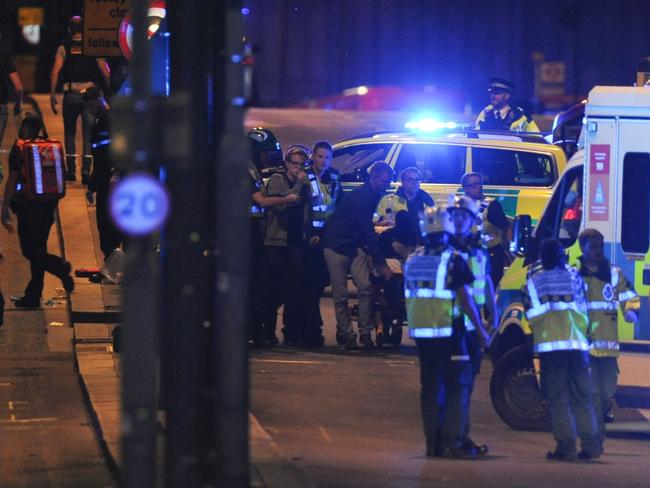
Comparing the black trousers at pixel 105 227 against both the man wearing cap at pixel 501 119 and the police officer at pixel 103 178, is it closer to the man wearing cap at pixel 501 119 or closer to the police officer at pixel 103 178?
the police officer at pixel 103 178

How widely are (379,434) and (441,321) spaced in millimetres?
1388

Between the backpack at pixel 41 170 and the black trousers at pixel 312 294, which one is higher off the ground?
the backpack at pixel 41 170

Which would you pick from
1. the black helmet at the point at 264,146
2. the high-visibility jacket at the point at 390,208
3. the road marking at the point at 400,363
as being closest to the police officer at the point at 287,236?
the black helmet at the point at 264,146

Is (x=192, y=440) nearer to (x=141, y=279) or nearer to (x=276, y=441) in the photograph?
(x=141, y=279)

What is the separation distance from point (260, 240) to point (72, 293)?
81.1 inches

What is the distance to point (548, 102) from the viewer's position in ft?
127

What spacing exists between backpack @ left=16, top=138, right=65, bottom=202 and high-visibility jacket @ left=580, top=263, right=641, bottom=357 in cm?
576

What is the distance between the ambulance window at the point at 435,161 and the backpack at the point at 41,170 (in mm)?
4391

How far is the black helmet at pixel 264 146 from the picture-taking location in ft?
49.4

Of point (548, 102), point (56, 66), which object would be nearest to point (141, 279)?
point (56, 66)

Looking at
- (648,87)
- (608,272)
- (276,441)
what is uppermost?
(648,87)

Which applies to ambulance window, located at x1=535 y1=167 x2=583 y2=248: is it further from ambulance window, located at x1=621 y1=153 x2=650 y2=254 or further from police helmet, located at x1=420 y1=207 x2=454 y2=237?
police helmet, located at x1=420 y1=207 x2=454 y2=237

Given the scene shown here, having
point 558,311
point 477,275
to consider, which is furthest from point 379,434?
point 558,311

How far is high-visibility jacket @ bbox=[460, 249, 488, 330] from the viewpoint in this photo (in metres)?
10.3
